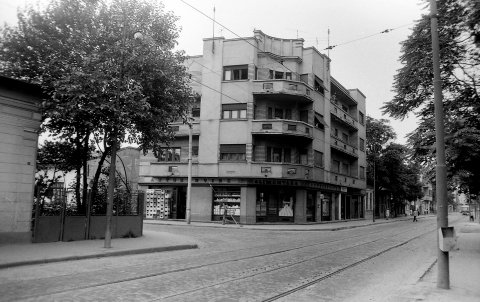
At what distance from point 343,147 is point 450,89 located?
97.0ft

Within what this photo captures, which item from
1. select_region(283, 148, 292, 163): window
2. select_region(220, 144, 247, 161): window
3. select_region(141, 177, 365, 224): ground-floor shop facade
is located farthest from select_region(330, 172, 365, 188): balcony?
select_region(220, 144, 247, 161): window

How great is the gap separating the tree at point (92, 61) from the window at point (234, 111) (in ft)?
58.8

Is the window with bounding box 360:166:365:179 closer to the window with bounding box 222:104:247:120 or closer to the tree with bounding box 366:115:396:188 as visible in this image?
the tree with bounding box 366:115:396:188

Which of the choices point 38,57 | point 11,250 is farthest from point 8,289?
point 38,57

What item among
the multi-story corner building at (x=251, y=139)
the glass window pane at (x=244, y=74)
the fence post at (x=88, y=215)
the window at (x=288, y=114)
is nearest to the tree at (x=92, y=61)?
the fence post at (x=88, y=215)

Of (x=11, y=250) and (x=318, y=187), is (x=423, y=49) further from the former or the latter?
(x=318, y=187)

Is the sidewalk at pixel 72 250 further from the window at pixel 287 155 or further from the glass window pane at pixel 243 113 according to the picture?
the window at pixel 287 155

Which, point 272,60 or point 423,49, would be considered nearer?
point 423,49

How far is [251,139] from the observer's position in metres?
32.8

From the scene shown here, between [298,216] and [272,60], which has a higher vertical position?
[272,60]

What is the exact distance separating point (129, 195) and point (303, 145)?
67.5 ft

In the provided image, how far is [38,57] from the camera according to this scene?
573 inches

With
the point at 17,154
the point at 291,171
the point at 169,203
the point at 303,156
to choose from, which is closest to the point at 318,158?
the point at 303,156

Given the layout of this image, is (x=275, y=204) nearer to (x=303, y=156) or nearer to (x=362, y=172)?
(x=303, y=156)
